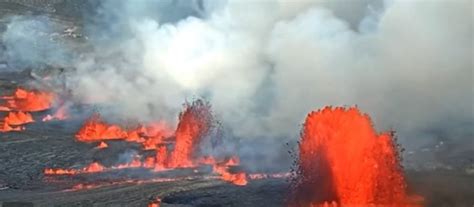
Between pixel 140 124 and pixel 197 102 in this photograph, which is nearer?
pixel 140 124

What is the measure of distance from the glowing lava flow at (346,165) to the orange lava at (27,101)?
62.5ft

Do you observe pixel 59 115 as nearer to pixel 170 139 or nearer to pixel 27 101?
pixel 27 101

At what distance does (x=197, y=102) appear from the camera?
124 feet

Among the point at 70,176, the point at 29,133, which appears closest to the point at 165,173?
the point at 70,176

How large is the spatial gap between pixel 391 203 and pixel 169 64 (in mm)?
26497

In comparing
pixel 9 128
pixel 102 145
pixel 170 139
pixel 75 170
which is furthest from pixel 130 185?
pixel 9 128

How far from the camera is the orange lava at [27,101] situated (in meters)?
39.6

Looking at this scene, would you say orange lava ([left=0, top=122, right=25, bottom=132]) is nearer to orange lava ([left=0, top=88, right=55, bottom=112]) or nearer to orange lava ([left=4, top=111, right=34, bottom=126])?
orange lava ([left=4, top=111, right=34, bottom=126])

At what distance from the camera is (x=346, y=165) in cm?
2297

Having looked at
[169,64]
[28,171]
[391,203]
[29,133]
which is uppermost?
[169,64]

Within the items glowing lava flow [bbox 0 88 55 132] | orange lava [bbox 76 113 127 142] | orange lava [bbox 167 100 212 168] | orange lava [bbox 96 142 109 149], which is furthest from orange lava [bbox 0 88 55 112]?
orange lava [bbox 96 142 109 149]

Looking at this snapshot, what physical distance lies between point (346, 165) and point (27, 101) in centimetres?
2415

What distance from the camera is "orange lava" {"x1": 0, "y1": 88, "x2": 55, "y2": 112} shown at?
39556 mm

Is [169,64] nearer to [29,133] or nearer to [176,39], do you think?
[176,39]
